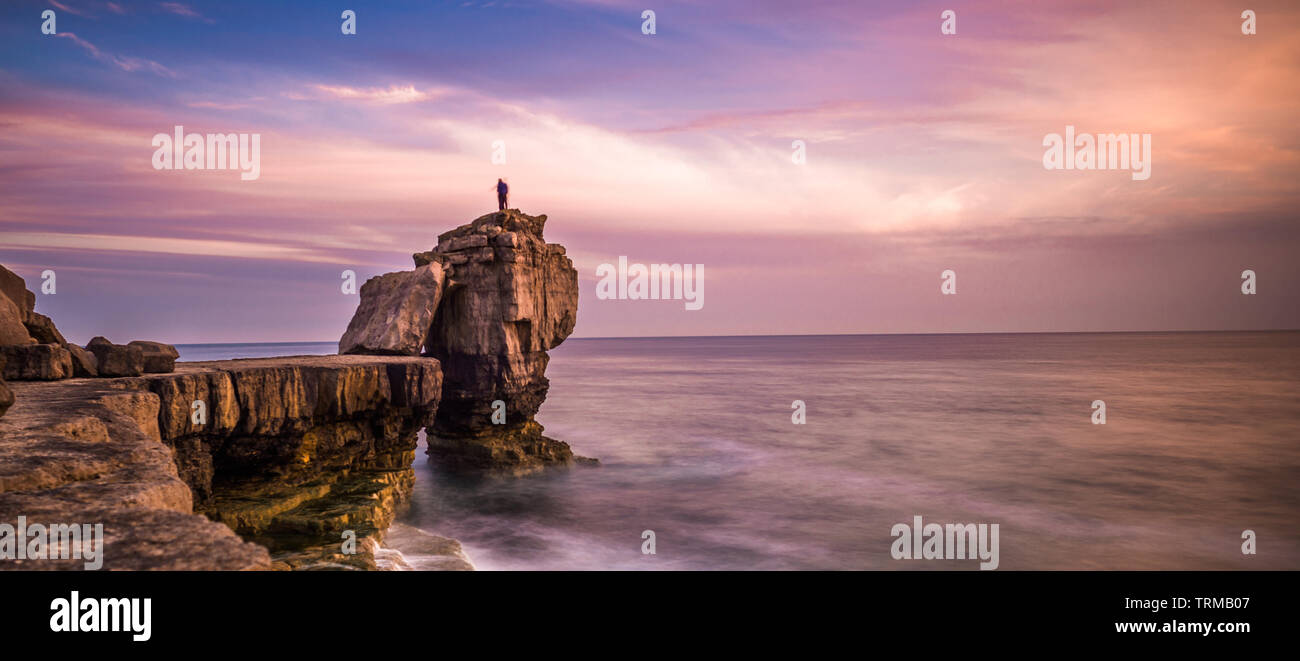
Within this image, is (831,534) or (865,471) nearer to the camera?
(831,534)

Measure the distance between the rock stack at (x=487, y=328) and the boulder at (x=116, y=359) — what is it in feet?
35.1

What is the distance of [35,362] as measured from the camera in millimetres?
8883

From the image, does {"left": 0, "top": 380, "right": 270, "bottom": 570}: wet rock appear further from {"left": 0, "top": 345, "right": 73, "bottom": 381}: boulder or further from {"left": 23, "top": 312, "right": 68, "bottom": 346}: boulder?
{"left": 23, "top": 312, "right": 68, "bottom": 346}: boulder

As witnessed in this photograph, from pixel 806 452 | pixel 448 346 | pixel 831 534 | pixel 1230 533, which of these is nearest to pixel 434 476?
pixel 448 346

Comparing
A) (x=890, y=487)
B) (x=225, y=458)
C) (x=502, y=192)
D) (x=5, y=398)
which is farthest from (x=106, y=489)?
(x=890, y=487)

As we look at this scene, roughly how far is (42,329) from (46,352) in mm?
2742

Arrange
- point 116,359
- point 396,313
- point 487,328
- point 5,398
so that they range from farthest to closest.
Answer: point 487,328 → point 396,313 → point 116,359 → point 5,398

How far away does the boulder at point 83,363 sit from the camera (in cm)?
940

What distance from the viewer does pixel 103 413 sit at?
6.50m

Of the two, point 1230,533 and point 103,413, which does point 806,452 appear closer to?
point 1230,533

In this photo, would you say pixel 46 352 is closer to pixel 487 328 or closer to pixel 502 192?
pixel 487 328
